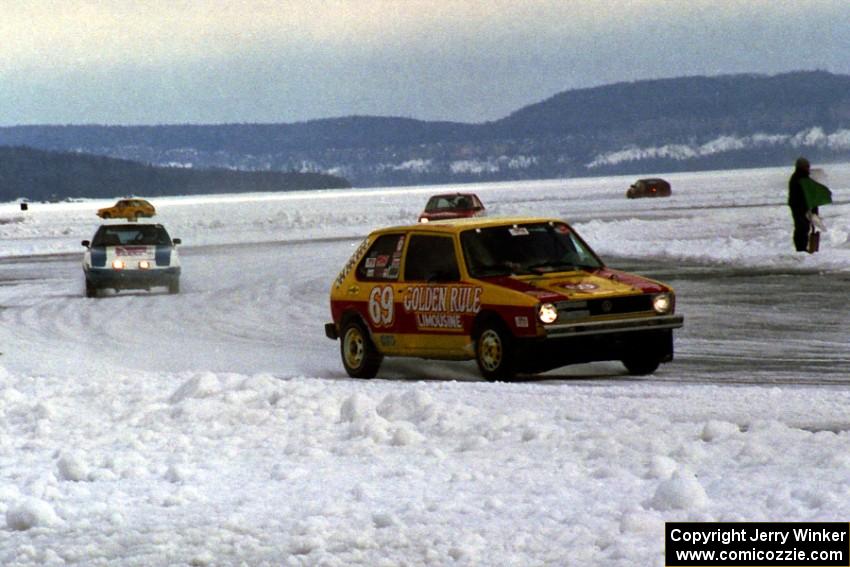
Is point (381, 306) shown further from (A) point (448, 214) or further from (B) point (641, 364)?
(A) point (448, 214)

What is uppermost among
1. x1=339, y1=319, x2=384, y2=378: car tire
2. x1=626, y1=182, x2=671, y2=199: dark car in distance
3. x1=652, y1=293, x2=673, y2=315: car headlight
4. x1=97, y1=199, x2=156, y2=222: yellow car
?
x1=652, y1=293, x2=673, y2=315: car headlight

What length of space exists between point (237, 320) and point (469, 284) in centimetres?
806

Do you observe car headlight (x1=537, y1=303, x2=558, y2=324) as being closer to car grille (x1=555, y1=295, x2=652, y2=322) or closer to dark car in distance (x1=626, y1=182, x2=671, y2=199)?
car grille (x1=555, y1=295, x2=652, y2=322)

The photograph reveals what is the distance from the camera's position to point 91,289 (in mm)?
26016

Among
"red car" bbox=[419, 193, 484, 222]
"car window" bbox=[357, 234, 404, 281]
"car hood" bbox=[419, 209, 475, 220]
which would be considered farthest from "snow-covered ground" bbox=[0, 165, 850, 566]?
"red car" bbox=[419, 193, 484, 222]

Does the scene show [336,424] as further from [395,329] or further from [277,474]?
[395,329]

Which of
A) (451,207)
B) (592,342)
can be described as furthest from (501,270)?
(451,207)

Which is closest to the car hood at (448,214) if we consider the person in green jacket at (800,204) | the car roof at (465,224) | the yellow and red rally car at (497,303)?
the person in green jacket at (800,204)

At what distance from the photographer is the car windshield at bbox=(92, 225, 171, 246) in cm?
2649

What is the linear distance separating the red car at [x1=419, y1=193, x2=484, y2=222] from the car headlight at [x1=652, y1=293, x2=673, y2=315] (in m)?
31.4

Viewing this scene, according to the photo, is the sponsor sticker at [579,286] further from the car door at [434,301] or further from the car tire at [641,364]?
the car tire at [641,364]

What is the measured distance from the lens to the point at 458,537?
695cm

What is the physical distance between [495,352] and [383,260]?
1884 mm

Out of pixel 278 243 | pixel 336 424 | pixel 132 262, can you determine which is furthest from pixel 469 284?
pixel 278 243
